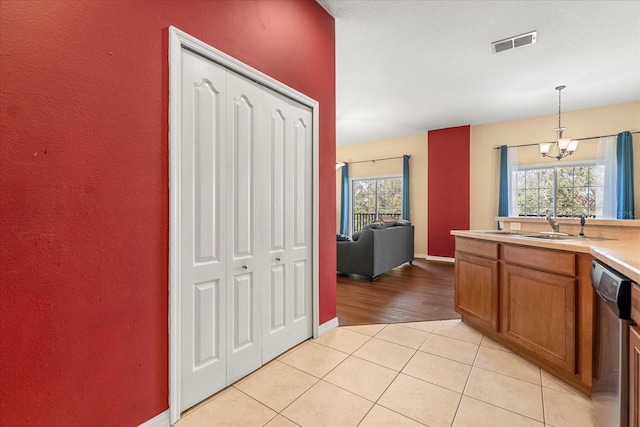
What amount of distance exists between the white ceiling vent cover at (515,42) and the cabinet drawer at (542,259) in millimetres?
2332

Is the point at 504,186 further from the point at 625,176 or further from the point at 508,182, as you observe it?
the point at 625,176

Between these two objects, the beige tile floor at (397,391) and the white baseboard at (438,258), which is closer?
the beige tile floor at (397,391)

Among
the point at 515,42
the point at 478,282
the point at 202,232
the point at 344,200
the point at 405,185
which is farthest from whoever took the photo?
the point at 344,200

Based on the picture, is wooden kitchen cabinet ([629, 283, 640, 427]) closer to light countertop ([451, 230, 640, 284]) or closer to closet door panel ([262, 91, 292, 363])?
light countertop ([451, 230, 640, 284])

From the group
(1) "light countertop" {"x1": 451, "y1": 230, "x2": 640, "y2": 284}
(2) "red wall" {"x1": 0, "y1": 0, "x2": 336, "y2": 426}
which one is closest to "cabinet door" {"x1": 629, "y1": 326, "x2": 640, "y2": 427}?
(1) "light countertop" {"x1": 451, "y1": 230, "x2": 640, "y2": 284}

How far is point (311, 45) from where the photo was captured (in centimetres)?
248

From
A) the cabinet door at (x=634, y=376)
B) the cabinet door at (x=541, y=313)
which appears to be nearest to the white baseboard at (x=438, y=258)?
the cabinet door at (x=541, y=313)

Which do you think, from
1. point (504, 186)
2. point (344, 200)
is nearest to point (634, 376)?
point (504, 186)

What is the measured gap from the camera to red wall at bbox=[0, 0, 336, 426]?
105 centimetres

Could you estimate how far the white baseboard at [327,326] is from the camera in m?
2.60

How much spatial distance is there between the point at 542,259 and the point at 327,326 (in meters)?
1.77

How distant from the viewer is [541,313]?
197 centimetres

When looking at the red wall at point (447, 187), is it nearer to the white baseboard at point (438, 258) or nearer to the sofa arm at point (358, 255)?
the white baseboard at point (438, 258)

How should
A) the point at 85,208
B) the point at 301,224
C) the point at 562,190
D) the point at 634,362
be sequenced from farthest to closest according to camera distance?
the point at 562,190, the point at 301,224, the point at 85,208, the point at 634,362
